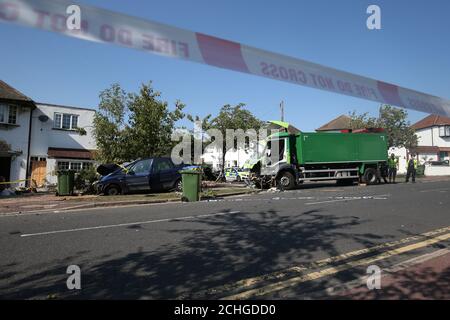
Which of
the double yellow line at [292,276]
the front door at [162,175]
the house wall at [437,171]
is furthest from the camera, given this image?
the house wall at [437,171]

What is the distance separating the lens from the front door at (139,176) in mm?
14938

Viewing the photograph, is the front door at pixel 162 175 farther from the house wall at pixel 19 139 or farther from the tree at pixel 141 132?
the house wall at pixel 19 139

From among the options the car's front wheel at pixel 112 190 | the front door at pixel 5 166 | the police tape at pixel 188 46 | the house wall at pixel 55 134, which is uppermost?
the house wall at pixel 55 134

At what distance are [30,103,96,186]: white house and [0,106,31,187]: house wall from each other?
510 millimetres

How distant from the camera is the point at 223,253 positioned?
526 centimetres

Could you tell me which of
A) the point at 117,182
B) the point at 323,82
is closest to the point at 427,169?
the point at 117,182

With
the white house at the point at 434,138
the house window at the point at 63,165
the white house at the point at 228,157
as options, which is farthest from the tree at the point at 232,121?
the white house at the point at 434,138

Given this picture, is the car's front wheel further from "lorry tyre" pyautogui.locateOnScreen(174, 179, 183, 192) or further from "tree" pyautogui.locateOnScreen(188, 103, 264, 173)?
"tree" pyautogui.locateOnScreen(188, 103, 264, 173)

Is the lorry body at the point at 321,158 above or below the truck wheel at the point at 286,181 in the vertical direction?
above

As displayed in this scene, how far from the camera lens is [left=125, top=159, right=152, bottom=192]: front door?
14.9 metres

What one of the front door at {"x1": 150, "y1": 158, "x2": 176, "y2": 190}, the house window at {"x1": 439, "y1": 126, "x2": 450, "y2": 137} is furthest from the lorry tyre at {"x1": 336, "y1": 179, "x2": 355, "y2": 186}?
the house window at {"x1": 439, "y1": 126, "x2": 450, "y2": 137}

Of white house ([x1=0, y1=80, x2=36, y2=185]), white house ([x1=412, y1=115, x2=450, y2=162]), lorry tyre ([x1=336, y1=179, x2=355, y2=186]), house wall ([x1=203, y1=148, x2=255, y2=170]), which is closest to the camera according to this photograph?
lorry tyre ([x1=336, y1=179, x2=355, y2=186])

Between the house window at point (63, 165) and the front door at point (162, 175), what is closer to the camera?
the front door at point (162, 175)

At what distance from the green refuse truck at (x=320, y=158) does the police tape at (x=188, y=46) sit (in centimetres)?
1139
